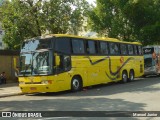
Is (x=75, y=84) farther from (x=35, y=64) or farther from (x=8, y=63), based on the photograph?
(x=8, y=63)

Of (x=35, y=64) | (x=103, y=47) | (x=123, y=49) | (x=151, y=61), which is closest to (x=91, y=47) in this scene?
(x=103, y=47)

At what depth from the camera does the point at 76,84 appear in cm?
2147

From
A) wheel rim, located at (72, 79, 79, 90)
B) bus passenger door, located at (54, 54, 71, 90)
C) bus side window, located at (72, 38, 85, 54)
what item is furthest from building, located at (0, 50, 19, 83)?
bus passenger door, located at (54, 54, 71, 90)

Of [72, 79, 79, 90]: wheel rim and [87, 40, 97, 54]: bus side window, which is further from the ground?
[87, 40, 97, 54]: bus side window

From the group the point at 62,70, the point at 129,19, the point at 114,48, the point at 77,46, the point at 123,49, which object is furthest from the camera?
the point at 129,19

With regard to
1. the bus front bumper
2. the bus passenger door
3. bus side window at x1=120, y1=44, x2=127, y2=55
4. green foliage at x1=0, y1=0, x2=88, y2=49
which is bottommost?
the bus front bumper

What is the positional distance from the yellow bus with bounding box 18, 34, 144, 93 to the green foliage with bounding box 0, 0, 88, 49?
188 inches

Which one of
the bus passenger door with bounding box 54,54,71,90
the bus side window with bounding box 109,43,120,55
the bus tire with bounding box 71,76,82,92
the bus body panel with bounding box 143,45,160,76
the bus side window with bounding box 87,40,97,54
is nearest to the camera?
the bus passenger door with bounding box 54,54,71,90

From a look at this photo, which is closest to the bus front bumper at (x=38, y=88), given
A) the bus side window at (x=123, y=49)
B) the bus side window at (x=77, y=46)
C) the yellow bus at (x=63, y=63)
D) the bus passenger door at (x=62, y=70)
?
A: the yellow bus at (x=63, y=63)

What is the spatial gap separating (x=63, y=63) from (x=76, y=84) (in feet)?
5.98

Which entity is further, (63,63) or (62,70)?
(63,63)

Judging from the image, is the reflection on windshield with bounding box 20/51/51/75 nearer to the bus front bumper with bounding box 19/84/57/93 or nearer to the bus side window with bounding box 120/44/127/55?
the bus front bumper with bounding box 19/84/57/93

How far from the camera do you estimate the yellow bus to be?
1953 cm

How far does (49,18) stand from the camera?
28.0 metres
